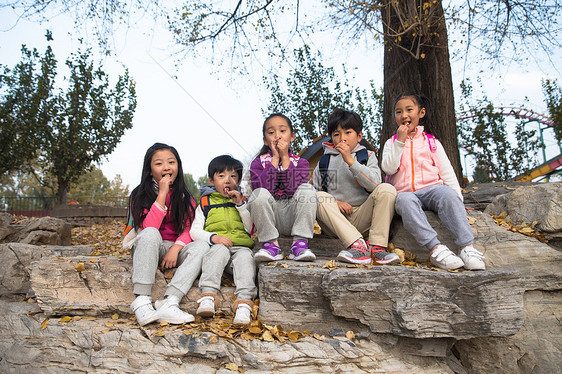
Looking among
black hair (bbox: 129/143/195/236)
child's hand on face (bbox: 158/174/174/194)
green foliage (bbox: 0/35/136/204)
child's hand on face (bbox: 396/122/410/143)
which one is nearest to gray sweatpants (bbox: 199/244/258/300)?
black hair (bbox: 129/143/195/236)

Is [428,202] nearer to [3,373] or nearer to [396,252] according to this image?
→ [396,252]

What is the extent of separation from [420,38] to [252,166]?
3.13 meters

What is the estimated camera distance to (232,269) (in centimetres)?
321

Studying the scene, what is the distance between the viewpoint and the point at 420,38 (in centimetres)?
508

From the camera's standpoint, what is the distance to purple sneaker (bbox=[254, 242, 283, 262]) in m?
3.08

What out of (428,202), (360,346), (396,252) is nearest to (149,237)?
(360,346)

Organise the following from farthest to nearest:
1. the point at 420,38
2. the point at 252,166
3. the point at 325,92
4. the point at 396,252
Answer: the point at 325,92 → the point at 420,38 → the point at 252,166 → the point at 396,252

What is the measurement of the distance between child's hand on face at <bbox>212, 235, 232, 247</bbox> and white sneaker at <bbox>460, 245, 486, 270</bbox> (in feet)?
6.06

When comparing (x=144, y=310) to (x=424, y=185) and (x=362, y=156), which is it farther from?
(x=424, y=185)

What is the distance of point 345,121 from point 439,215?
3.83 ft

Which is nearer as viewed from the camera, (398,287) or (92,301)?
(398,287)

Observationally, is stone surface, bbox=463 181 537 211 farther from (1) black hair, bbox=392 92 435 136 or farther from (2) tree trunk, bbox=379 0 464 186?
(1) black hair, bbox=392 92 435 136

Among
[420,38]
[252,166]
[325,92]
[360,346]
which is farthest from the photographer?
[325,92]

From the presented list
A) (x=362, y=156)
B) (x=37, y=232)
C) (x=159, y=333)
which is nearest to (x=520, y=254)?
(x=362, y=156)
